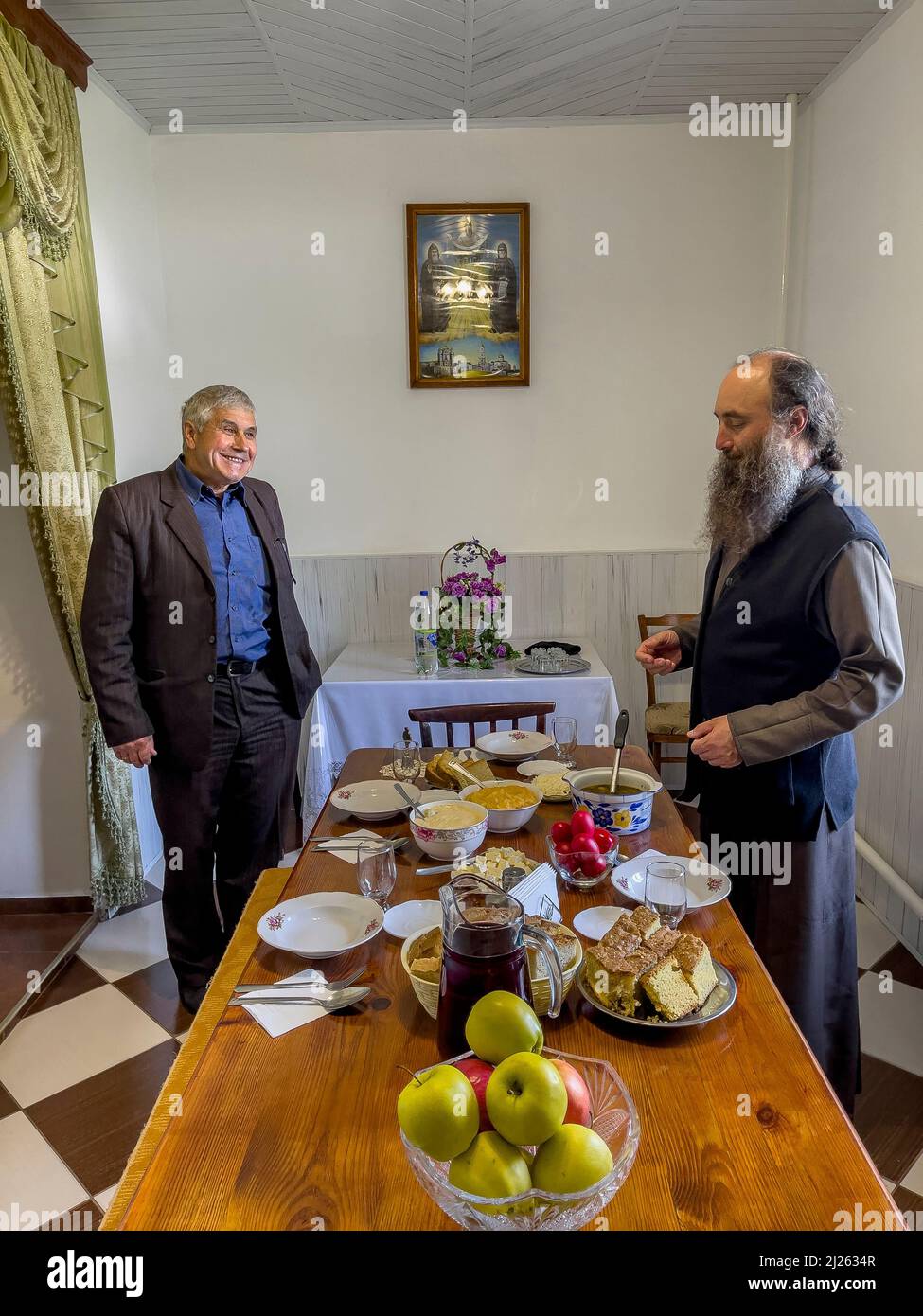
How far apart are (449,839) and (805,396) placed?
1.16 metres

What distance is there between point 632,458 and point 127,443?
2217mm

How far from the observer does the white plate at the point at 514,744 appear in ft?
7.01

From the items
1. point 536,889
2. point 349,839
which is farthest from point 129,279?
point 536,889

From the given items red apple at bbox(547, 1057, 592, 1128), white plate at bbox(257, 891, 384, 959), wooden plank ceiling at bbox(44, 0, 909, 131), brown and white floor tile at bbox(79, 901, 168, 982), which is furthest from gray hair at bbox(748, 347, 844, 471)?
brown and white floor tile at bbox(79, 901, 168, 982)

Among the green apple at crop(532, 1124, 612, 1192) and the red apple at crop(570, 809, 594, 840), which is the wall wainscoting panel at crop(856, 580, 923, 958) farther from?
the green apple at crop(532, 1124, 612, 1192)

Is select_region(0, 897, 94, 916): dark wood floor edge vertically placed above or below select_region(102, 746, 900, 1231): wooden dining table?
below

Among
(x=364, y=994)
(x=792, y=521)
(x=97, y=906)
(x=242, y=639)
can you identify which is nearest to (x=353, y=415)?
(x=242, y=639)

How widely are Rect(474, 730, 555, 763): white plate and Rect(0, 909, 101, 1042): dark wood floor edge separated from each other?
1.62m

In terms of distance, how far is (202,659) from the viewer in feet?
7.82

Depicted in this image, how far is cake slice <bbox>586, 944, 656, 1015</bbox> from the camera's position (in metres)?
1.13

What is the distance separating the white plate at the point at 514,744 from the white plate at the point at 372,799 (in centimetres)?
30

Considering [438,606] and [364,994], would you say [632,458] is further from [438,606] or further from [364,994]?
[364,994]

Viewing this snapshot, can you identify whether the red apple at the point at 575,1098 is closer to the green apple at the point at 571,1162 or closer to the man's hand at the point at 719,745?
the green apple at the point at 571,1162

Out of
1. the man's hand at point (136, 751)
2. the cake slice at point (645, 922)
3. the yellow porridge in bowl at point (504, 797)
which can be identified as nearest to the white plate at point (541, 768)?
the yellow porridge in bowl at point (504, 797)
